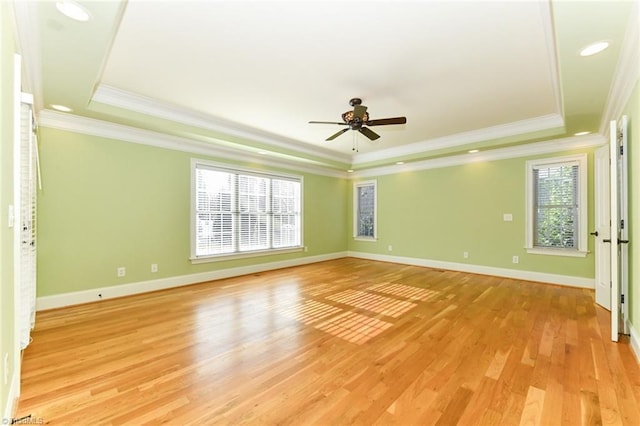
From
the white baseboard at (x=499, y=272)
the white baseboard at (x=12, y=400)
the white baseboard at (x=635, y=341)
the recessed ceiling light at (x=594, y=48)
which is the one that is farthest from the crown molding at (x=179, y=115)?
the white baseboard at (x=635, y=341)

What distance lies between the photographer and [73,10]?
185cm

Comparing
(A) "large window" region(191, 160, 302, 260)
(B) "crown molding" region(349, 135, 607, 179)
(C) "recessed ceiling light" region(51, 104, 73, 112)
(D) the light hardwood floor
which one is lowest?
(D) the light hardwood floor

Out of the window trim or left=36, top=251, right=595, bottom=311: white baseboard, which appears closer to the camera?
left=36, top=251, right=595, bottom=311: white baseboard

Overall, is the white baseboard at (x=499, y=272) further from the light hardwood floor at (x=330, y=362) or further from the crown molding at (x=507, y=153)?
the crown molding at (x=507, y=153)

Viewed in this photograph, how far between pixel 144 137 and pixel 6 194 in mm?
3114

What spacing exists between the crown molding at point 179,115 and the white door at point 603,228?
475cm

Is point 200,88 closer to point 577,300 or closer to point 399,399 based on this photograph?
point 399,399

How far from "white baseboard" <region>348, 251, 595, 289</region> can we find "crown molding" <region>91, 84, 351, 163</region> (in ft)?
11.9

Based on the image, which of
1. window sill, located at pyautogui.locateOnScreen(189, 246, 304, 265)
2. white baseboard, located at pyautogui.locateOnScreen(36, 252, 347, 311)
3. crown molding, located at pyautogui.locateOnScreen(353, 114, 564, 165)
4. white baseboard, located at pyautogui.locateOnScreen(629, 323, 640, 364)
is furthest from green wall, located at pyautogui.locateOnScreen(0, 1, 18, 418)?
crown molding, located at pyautogui.locateOnScreen(353, 114, 564, 165)

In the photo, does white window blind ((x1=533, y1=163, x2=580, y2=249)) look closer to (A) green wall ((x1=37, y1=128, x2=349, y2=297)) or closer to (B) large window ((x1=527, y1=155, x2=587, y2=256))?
(B) large window ((x1=527, y1=155, x2=587, y2=256))

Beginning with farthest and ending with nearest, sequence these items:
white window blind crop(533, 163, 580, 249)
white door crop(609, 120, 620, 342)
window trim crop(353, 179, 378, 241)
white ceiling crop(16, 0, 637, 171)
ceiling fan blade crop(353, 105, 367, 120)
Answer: window trim crop(353, 179, 378, 241)
white window blind crop(533, 163, 580, 249)
ceiling fan blade crop(353, 105, 367, 120)
white door crop(609, 120, 620, 342)
white ceiling crop(16, 0, 637, 171)

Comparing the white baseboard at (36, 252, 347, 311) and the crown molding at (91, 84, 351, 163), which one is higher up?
the crown molding at (91, 84, 351, 163)

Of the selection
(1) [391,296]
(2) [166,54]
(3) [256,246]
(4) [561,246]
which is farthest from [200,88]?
(4) [561,246]

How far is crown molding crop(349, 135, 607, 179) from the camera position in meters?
4.59
